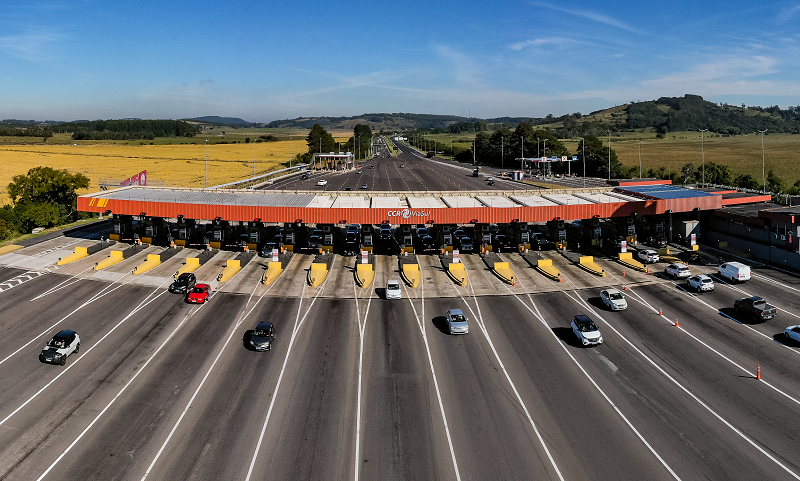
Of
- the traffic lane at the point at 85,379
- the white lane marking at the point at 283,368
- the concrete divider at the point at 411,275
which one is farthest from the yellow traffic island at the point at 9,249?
the concrete divider at the point at 411,275

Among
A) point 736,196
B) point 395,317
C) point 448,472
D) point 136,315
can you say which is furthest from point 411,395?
point 736,196

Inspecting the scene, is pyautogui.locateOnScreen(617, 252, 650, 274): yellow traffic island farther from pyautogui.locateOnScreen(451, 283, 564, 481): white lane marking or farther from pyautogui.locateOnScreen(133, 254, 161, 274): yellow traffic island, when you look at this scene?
pyautogui.locateOnScreen(133, 254, 161, 274): yellow traffic island

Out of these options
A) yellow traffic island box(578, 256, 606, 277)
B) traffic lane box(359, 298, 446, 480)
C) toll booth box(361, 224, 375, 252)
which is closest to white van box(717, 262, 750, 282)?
yellow traffic island box(578, 256, 606, 277)

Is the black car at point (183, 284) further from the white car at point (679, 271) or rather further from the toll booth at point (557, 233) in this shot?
the white car at point (679, 271)

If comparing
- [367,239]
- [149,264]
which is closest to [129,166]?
[149,264]

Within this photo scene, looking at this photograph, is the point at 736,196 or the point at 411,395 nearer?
the point at 411,395

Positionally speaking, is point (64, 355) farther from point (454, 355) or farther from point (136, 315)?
point (454, 355)
